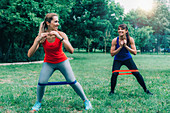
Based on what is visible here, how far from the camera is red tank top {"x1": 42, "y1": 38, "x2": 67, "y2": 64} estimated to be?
3.87 meters

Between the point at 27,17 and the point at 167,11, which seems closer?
the point at 27,17

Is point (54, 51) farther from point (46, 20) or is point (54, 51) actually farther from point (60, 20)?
point (60, 20)

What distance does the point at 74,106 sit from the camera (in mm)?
4535

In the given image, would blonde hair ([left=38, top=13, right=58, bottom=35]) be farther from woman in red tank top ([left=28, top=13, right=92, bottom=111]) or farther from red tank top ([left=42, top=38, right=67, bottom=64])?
red tank top ([left=42, top=38, right=67, bottom=64])

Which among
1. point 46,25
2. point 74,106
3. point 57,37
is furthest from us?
point 74,106

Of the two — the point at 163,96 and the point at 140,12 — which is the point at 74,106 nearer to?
the point at 163,96

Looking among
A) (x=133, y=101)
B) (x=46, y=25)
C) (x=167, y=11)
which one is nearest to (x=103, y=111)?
(x=133, y=101)

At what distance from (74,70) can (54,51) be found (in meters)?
8.61

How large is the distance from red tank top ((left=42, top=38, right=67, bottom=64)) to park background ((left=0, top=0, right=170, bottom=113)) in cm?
109

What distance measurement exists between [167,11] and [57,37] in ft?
200

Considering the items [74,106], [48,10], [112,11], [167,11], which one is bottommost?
[74,106]

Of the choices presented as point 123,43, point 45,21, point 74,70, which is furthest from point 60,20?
point 45,21

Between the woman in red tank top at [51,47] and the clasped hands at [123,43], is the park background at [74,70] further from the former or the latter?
the clasped hands at [123,43]

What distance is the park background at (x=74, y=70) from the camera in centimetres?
467
